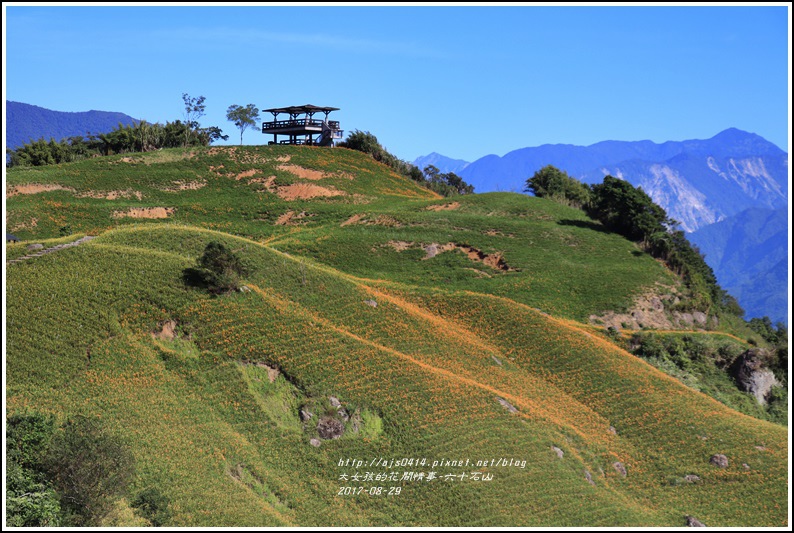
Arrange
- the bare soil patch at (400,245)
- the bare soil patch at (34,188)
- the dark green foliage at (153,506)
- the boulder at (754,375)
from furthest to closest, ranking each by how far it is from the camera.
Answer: the bare soil patch at (34,188) < the bare soil patch at (400,245) < the boulder at (754,375) < the dark green foliage at (153,506)

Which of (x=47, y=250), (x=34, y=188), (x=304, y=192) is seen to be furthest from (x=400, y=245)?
(x=34, y=188)

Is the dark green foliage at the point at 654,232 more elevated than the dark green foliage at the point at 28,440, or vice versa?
the dark green foliage at the point at 654,232

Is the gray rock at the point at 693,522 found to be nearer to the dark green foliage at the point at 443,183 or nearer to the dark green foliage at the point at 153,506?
the dark green foliage at the point at 153,506

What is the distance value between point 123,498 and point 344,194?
76.1 metres

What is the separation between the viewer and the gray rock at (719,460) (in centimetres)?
5153

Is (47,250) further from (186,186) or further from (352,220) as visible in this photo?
(186,186)

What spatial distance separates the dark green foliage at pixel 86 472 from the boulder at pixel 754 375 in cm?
5240

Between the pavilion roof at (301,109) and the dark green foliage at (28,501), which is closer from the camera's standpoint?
the dark green foliage at (28,501)

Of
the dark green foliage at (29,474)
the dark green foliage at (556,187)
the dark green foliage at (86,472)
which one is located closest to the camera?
the dark green foliage at (29,474)

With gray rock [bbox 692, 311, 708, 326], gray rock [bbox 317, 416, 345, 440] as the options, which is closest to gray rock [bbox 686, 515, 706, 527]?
gray rock [bbox 317, 416, 345, 440]

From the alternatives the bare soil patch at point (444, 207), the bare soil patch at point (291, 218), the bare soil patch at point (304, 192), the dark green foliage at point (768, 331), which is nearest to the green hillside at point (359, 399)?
the dark green foliage at point (768, 331)

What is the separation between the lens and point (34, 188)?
94562mm

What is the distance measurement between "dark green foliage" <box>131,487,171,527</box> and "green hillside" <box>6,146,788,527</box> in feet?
1.59

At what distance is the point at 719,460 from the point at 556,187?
79.0m
